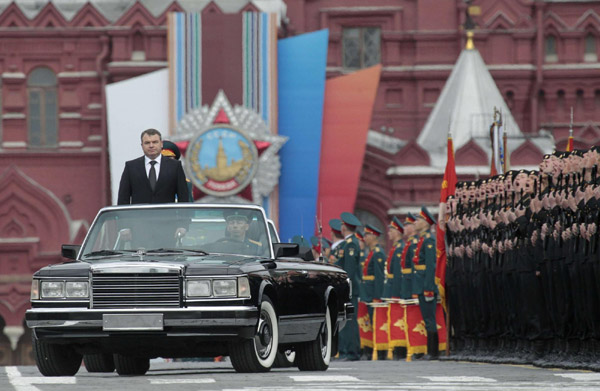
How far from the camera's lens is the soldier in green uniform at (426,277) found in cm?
1956

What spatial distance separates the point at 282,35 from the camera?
4072 cm

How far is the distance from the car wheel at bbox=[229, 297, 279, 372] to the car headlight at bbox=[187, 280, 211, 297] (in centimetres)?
46

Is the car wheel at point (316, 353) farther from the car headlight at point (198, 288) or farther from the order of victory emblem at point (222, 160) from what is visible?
the order of victory emblem at point (222, 160)

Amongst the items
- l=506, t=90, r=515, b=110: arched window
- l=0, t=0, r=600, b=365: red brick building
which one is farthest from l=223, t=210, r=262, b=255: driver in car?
l=506, t=90, r=515, b=110: arched window

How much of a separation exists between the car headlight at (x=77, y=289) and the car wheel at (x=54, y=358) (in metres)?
0.48

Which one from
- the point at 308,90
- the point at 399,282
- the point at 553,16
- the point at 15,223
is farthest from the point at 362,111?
the point at 399,282

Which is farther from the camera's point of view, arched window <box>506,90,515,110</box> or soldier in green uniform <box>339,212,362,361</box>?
arched window <box>506,90,515,110</box>

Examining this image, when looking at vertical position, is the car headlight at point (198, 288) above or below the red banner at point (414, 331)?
above

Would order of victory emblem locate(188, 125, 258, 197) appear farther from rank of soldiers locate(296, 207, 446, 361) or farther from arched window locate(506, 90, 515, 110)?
rank of soldiers locate(296, 207, 446, 361)

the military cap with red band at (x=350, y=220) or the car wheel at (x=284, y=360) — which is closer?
the car wheel at (x=284, y=360)

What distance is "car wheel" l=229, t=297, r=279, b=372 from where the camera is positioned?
11656mm

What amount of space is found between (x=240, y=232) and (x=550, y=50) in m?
30.9

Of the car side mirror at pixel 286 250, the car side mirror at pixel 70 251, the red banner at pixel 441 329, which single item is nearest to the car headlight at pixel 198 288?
the car side mirror at pixel 286 250

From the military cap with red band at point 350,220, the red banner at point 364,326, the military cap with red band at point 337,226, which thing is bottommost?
the red banner at point 364,326
